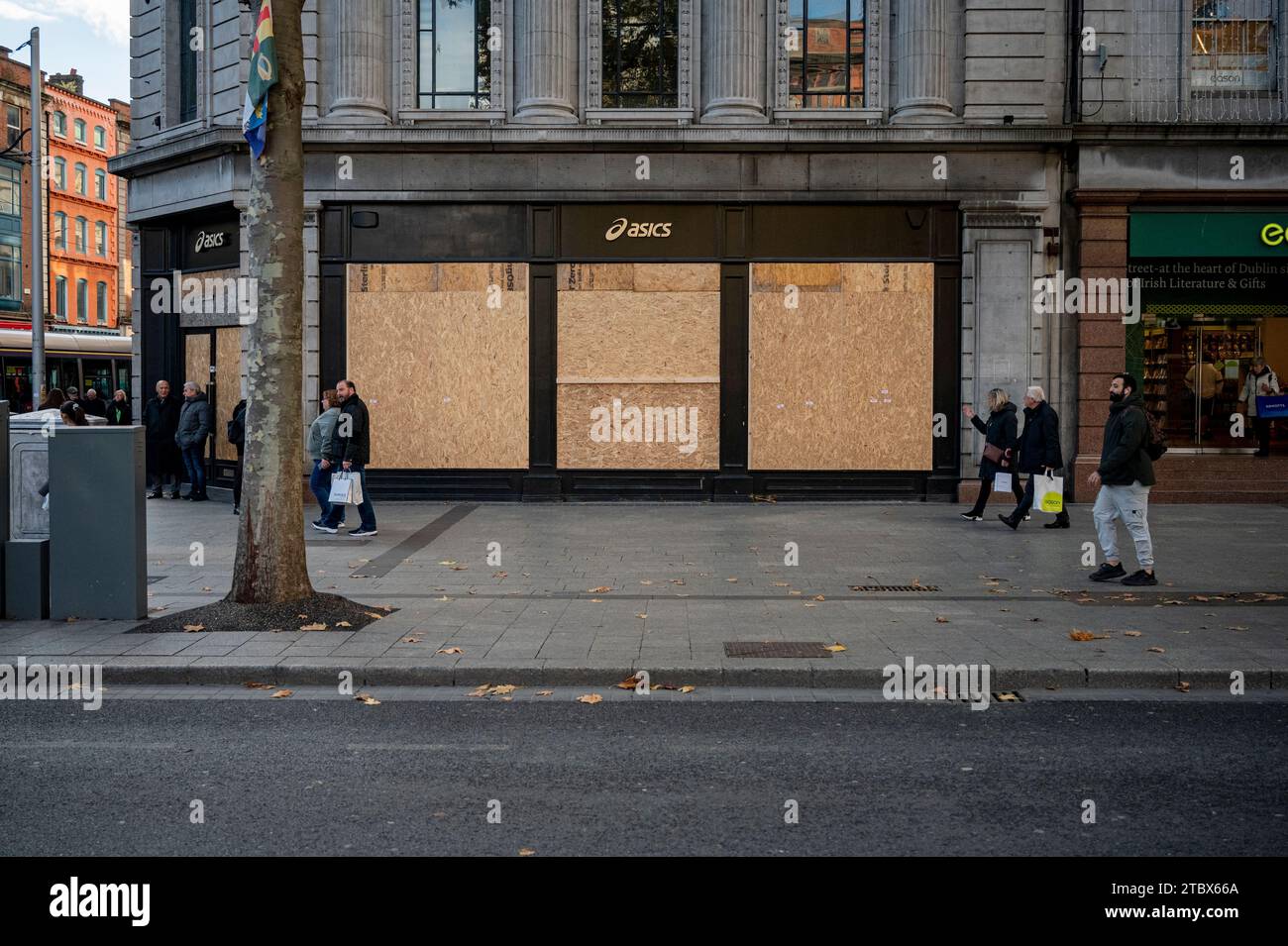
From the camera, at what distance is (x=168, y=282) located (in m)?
22.4

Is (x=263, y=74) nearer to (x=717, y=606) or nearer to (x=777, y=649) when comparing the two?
(x=717, y=606)

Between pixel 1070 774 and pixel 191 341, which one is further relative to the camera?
pixel 191 341

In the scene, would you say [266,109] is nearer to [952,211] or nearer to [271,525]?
[271,525]

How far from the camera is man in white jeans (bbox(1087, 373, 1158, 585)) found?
Answer: 39.4 ft

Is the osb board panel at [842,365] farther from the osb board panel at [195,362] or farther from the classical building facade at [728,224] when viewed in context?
the osb board panel at [195,362]

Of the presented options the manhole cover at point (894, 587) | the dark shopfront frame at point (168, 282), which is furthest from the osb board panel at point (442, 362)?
the manhole cover at point (894, 587)

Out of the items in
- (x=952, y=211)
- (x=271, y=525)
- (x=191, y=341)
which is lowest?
(x=271, y=525)

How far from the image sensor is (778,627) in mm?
9891

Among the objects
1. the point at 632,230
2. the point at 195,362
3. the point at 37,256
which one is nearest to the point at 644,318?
the point at 632,230

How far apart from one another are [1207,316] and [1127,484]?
31.2 ft
